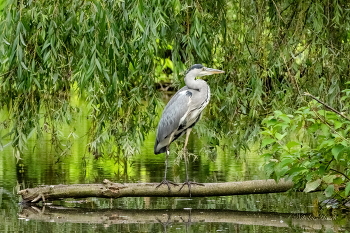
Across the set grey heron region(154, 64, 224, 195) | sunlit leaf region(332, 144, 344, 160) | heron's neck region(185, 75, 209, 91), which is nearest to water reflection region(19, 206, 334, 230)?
sunlit leaf region(332, 144, 344, 160)

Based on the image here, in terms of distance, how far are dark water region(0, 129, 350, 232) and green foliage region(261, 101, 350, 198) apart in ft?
0.99

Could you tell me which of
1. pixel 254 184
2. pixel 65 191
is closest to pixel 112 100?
pixel 65 191

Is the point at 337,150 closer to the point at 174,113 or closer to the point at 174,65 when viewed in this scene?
the point at 174,65

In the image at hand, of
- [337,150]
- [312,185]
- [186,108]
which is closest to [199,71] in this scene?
[186,108]

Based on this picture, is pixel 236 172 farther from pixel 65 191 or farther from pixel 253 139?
pixel 65 191

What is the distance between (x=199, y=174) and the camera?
9805 millimetres

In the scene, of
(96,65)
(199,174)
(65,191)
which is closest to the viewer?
(96,65)

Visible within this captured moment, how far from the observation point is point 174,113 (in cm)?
795

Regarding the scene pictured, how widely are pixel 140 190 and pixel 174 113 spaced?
1.07 m

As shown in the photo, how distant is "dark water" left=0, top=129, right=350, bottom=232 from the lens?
6.50 meters

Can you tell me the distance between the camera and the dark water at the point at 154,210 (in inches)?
256

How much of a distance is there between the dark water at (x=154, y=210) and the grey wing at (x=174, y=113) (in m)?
0.68

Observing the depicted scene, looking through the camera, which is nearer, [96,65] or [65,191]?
[96,65]

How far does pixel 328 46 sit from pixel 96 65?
250 centimetres
